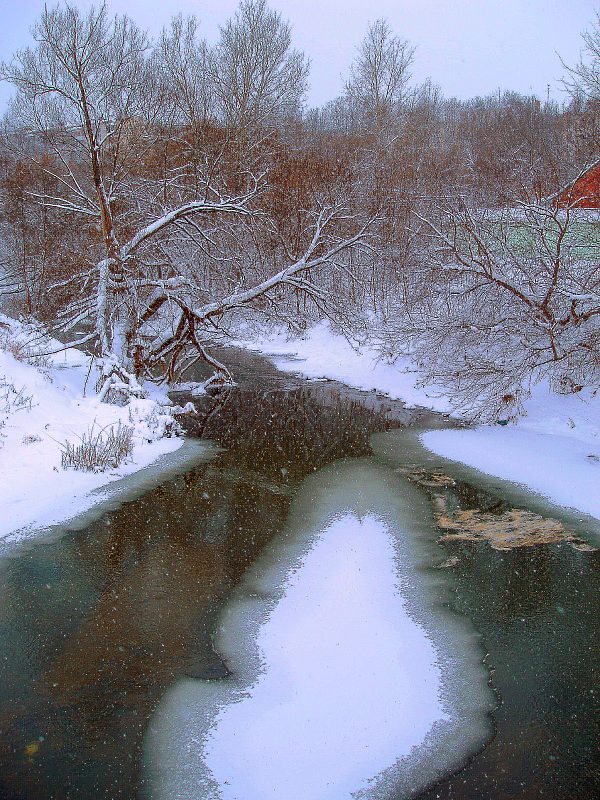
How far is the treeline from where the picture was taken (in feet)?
42.9

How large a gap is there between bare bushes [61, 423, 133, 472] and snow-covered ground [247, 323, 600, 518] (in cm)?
568

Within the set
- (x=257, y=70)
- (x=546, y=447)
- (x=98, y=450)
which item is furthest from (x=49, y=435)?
(x=257, y=70)

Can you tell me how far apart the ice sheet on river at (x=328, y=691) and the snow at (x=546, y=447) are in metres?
3.19

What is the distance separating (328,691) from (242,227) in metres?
17.1

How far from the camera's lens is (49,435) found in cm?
1053

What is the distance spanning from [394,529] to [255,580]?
7.20ft

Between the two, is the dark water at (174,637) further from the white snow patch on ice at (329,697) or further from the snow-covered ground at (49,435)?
the snow-covered ground at (49,435)

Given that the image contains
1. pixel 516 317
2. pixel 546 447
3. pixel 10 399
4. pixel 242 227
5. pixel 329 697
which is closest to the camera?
pixel 329 697

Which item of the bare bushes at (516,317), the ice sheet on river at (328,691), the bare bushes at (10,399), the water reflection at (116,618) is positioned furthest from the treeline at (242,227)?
the ice sheet on river at (328,691)

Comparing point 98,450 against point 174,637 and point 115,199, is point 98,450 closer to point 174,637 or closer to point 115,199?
point 174,637

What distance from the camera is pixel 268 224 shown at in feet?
86.6

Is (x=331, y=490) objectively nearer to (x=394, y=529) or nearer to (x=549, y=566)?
(x=394, y=529)

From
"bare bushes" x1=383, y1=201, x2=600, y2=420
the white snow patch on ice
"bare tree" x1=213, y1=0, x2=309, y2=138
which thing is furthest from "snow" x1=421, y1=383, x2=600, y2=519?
"bare tree" x1=213, y1=0, x2=309, y2=138

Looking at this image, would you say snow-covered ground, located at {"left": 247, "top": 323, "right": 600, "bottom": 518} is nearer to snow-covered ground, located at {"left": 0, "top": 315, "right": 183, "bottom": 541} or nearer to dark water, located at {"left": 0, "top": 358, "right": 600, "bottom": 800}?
dark water, located at {"left": 0, "top": 358, "right": 600, "bottom": 800}
